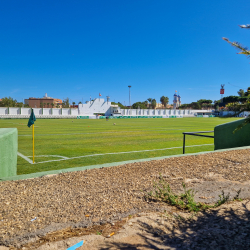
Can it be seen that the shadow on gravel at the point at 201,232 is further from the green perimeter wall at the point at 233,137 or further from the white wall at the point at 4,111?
the white wall at the point at 4,111

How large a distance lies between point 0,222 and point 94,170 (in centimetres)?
247

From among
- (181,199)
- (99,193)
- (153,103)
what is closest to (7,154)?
(99,193)

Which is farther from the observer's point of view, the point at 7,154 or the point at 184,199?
the point at 7,154

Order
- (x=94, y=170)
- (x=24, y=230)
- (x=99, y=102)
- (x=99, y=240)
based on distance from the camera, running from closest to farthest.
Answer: (x=99, y=240), (x=24, y=230), (x=94, y=170), (x=99, y=102)

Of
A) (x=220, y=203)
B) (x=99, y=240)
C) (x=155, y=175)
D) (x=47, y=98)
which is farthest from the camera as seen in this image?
(x=47, y=98)

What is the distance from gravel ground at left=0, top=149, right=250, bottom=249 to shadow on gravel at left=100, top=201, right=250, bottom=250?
3 centimetres

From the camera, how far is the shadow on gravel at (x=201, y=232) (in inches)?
96.7

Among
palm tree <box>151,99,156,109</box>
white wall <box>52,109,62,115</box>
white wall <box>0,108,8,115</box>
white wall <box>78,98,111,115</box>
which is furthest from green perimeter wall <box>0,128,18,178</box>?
palm tree <box>151,99,156,109</box>

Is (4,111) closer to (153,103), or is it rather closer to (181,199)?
(181,199)

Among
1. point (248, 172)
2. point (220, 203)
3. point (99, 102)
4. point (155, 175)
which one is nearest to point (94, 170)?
point (155, 175)

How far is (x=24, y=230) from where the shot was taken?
280 cm

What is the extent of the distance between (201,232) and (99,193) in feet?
6.01

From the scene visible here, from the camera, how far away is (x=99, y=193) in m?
3.87

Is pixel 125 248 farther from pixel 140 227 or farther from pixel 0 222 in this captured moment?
pixel 0 222
